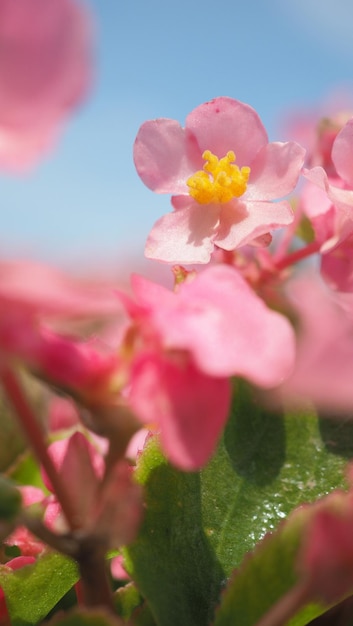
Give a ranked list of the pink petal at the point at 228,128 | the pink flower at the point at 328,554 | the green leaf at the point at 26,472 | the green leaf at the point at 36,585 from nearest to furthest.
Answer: the pink flower at the point at 328,554, the green leaf at the point at 36,585, the pink petal at the point at 228,128, the green leaf at the point at 26,472

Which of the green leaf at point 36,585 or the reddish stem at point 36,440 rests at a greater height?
the reddish stem at point 36,440

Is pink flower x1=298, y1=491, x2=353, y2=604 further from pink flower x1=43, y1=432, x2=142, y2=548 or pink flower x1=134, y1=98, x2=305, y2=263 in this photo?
pink flower x1=134, y1=98, x2=305, y2=263

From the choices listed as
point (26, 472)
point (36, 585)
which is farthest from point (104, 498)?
point (26, 472)

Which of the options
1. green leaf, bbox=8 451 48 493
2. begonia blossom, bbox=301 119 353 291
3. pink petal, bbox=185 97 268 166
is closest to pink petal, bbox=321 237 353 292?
begonia blossom, bbox=301 119 353 291

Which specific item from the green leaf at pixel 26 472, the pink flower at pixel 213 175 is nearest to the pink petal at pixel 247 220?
the pink flower at pixel 213 175

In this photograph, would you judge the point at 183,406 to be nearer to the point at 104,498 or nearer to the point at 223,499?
the point at 104,498

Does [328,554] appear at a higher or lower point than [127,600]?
higher

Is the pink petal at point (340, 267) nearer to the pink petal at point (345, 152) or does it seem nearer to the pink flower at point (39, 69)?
the pink petal at point (345, 152)

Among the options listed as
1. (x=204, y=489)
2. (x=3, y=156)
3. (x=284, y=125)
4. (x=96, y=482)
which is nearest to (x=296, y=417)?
(x=204, y=489)
